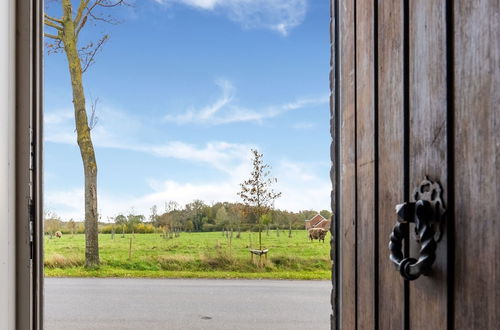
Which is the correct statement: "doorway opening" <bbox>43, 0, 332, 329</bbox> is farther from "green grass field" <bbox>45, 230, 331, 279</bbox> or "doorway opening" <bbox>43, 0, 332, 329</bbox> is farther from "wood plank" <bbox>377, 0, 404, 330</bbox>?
"wood plank" <bbox>377, 0, 404, 330</bbox>

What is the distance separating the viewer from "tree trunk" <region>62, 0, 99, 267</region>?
579 centimetres

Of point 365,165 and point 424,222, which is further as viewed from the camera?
point 365,165

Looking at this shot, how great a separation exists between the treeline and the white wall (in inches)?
209

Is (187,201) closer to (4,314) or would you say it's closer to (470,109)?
(4,314)

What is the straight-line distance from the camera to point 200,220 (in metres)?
6.40

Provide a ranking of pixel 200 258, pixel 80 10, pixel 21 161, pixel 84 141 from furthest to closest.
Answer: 1. pixel 200 258
2. pixel 84 141
3. pixel 80 10
4. pixel 21 161

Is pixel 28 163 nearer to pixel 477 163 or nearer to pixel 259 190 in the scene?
pixel 477 163

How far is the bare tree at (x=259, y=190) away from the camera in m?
6.04

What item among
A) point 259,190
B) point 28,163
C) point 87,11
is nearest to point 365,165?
point 28,163

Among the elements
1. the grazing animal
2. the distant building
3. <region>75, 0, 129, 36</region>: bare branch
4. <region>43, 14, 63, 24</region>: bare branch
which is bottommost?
the grazing animal

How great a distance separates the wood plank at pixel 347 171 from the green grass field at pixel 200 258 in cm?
530

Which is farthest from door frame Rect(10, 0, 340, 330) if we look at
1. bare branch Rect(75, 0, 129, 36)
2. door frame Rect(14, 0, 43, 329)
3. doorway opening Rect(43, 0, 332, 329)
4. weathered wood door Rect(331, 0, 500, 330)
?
bare branch Rect(75, 0, 129, 36)

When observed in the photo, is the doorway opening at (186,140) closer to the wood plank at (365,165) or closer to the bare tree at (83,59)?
the bare tree at (83,59)

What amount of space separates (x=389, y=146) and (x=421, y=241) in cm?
16
